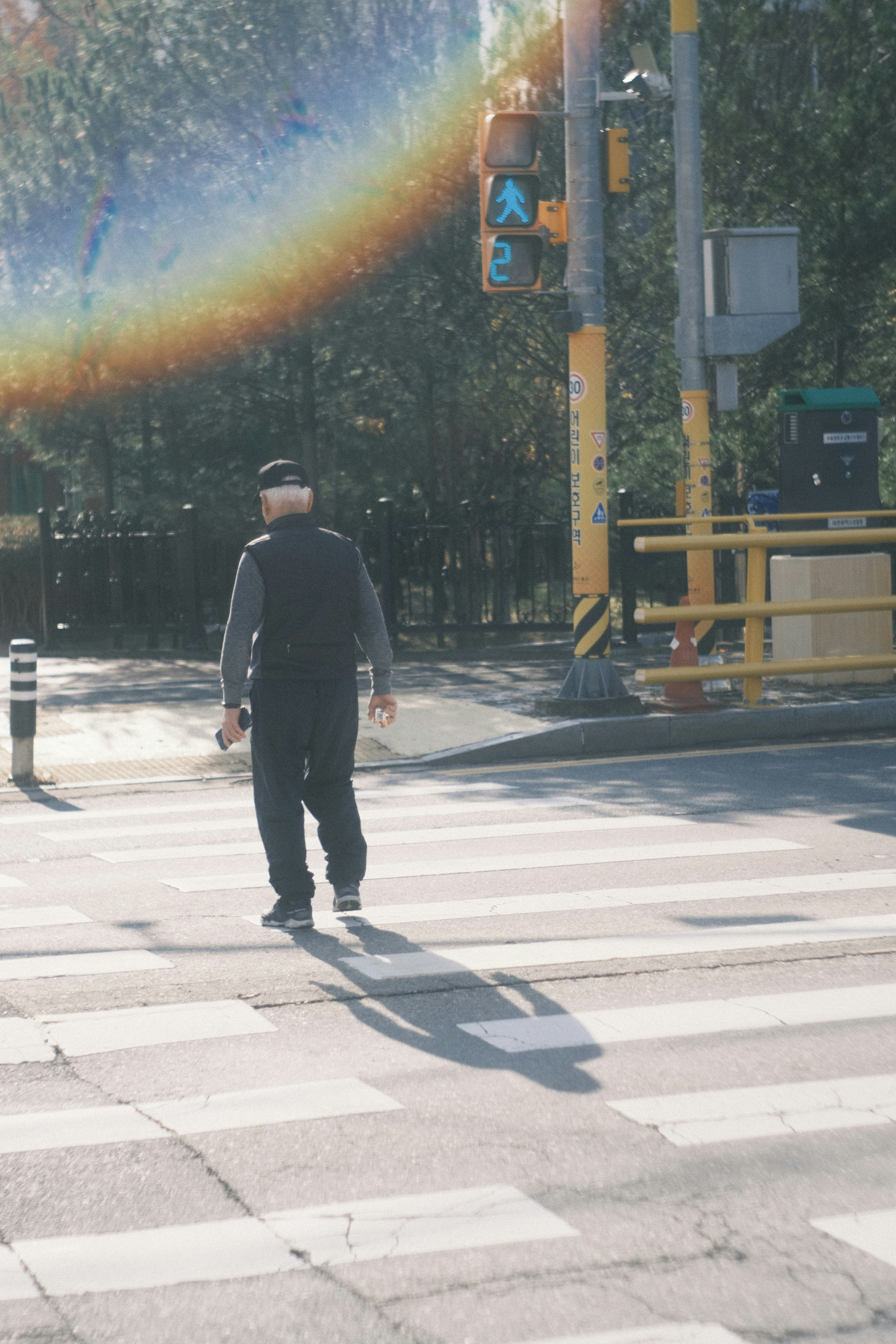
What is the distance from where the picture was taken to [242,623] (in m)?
6.79

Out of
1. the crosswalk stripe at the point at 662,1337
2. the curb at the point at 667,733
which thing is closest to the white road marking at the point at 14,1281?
the crosswalk stripe at the point at 662,1337

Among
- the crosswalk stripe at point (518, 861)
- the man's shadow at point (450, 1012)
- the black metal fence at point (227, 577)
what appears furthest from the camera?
the black metal fence at point (227, 577)

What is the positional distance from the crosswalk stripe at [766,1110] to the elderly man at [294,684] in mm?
2508

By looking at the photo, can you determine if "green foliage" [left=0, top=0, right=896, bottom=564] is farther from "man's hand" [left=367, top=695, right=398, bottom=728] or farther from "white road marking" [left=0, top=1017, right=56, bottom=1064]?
"white road marking" [left=0, top=1017, right=56, bottom=1064]

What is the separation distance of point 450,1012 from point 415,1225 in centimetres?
174

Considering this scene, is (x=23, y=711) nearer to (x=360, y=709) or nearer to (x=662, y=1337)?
(x=360, y=709)

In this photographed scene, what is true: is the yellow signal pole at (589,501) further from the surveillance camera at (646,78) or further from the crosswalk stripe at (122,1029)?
the crosswalk stripe at (122,1029)

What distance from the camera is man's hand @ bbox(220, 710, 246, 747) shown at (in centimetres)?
679

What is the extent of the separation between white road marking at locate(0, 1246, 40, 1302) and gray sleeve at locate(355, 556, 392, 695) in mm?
3589

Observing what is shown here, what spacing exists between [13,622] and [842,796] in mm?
15452

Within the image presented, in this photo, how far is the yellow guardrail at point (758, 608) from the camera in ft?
38.4

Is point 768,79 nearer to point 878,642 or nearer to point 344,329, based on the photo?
point 344,329

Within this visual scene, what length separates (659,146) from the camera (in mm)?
19562

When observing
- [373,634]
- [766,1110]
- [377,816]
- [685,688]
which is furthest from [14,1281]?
[685,688]
